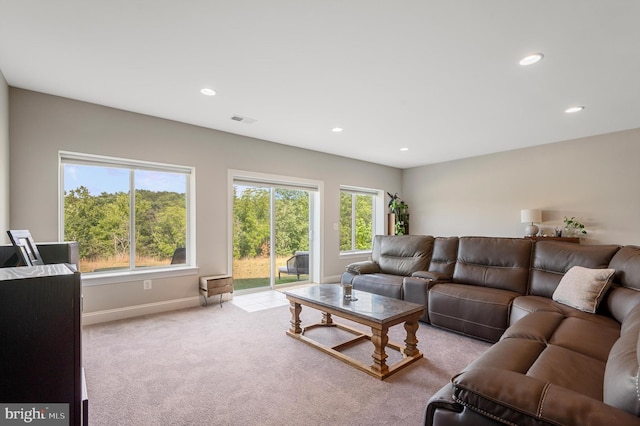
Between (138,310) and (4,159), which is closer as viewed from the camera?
(4,159)

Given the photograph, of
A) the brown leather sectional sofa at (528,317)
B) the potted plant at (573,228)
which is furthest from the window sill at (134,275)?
the potted plant at (573,228)

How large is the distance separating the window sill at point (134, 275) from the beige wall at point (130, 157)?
7 centimetres

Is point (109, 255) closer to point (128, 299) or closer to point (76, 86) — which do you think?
point (128, 299)

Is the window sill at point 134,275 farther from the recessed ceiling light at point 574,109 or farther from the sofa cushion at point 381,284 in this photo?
the recessed ceiling light at point 574,109

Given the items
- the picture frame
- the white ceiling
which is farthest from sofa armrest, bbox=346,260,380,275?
the picture frame

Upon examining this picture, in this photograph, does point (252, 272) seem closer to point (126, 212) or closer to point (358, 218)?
point (126, 212)

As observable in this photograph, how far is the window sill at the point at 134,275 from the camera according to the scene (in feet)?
11.3

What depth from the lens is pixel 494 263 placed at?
136 inches

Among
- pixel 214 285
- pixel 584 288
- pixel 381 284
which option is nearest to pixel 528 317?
pixel 584 288

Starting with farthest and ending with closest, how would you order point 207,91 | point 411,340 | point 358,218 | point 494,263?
point 358,218, point 494,263, point 207,91, point 411,340

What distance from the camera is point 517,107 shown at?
354 centimetres

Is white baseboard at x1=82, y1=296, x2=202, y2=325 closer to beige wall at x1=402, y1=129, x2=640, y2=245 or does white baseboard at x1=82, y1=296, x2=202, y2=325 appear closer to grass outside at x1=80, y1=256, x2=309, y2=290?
grass outside at x1=80, y1=256, x2=309, y2=290

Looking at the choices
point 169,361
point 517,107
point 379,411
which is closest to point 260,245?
point 169,361

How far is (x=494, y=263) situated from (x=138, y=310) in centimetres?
424
